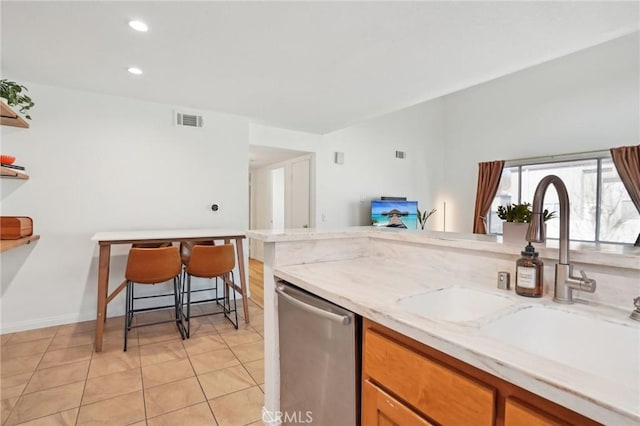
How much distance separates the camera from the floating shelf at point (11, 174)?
254 cm

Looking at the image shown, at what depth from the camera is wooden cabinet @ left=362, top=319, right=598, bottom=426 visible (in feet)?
2.18

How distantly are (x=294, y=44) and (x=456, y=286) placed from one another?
196cm

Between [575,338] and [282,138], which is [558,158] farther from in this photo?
[575,338]

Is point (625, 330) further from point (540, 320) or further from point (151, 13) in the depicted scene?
point (151, 13)

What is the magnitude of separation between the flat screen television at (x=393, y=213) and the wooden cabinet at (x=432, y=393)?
13.7 feet

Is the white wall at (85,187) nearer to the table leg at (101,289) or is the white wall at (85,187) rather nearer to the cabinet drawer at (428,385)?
the table leg at (101,289)

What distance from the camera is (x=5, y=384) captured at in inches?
81.8

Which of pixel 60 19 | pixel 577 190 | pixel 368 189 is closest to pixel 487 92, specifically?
pixel 577 190

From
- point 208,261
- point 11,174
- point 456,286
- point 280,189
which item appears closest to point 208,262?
point 208,261

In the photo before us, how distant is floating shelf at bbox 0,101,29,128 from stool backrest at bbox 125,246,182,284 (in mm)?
1431

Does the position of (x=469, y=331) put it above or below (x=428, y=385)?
above

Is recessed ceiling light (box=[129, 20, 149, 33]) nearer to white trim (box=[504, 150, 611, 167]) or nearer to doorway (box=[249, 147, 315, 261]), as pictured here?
doorway (box=[249, 147, 315, 261])

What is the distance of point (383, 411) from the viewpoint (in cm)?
101

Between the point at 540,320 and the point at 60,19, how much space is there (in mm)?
3071
